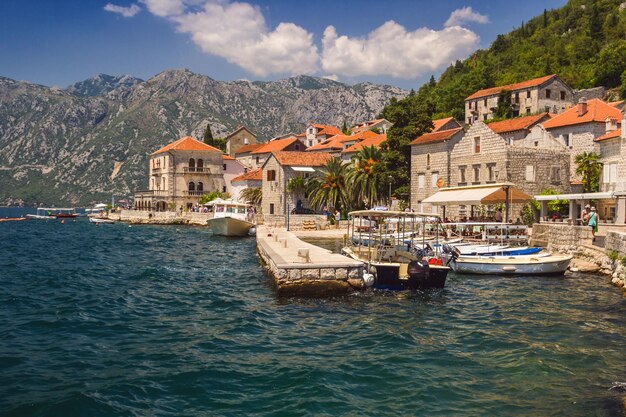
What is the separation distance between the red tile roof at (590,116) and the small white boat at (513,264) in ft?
92.8

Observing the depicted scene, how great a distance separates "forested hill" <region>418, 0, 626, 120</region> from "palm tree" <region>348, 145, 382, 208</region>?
1079 inches

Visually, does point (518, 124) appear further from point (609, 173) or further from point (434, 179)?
point (609, 173)

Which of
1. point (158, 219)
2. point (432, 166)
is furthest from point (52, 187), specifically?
point (432, 166)

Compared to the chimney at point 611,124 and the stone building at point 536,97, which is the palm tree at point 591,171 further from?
the stone building at point 536,97

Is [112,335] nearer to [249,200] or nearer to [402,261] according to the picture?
[402,261]

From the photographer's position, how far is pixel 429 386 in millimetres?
8898

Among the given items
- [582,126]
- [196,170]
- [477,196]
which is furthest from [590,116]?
[196,170]

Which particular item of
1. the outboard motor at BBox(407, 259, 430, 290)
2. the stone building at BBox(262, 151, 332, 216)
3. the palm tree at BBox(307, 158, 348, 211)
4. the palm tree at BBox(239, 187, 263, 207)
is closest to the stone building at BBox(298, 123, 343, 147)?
the palm tree at BBox(239, 187, 263, 207)

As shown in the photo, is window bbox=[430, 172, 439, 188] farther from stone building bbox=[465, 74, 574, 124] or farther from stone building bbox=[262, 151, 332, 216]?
stone building bbox=[465, 74, 574, 124]

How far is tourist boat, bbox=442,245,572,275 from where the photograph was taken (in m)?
21.5

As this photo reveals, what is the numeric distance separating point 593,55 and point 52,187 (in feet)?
584

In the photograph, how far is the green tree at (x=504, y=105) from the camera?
2785 inches

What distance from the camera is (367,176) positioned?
48.2m

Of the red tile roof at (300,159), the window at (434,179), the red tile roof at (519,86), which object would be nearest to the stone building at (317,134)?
the red tile roof at (519,86)
